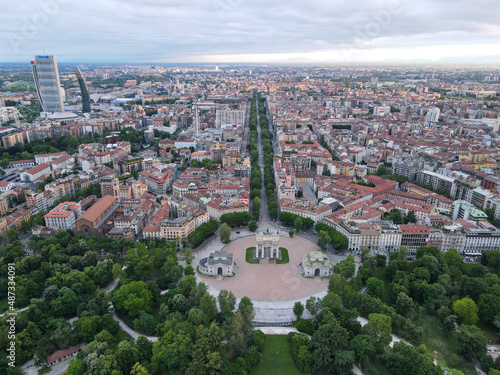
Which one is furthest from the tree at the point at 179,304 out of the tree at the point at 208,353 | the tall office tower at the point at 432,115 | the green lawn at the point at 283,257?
the tall office tower at the point at 432,115

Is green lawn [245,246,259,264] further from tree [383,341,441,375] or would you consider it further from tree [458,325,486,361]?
tree [458,325,486,361]

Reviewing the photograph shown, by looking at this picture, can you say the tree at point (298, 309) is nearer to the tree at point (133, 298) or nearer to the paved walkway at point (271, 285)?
the paved walkway at point (271, 285)

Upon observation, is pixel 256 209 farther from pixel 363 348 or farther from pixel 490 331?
pixel 490 331

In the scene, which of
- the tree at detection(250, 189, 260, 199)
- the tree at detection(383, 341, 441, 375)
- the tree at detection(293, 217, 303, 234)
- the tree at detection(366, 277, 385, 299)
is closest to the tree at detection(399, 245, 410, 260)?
the tree at detection(366, 277, 385, 299)

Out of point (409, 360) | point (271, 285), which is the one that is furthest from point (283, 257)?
point (409, 360)

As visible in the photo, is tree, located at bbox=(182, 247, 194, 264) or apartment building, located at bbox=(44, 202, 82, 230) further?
apartment building, located at bbox=(44, 202, 82, 230)

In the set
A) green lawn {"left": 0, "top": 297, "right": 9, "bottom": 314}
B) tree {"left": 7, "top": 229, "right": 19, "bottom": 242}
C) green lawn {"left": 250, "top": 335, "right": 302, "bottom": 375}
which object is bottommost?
green lawn {"left": 250, "top": 335, "right": 302, "bottom": 375}

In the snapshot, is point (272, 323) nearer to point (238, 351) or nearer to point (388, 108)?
point (238, 351)
